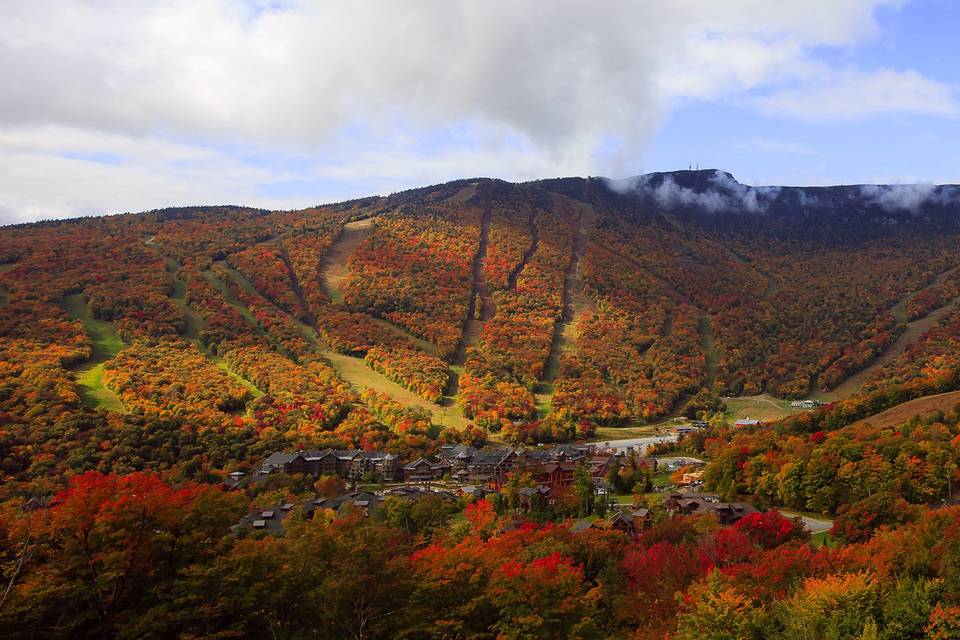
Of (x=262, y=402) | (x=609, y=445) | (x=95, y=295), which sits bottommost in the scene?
(x=609, y=445)

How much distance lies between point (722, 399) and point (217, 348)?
7738cm

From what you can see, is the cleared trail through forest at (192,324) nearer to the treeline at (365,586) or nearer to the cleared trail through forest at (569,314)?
the cleared trail through forest at (569,314)

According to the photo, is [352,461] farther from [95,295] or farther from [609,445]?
[95,295]

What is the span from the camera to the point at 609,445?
8769 cm

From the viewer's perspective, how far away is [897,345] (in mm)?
124812

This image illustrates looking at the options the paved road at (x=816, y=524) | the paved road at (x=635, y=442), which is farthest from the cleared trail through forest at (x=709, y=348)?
the paved road at (x=816, y=524)

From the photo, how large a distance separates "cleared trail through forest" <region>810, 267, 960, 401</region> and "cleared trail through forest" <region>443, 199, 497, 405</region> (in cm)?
5634

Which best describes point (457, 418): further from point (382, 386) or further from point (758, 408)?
point (758, 408)

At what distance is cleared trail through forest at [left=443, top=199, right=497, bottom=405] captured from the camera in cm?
11143

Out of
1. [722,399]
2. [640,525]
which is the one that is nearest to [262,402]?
[640,525]

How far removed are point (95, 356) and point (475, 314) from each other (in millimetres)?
68295

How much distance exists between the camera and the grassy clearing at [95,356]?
79375 mm

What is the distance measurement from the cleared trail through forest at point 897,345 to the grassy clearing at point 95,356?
3828 inches

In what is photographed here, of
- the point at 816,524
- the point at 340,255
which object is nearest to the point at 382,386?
the point at 340,255
